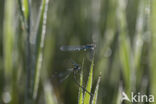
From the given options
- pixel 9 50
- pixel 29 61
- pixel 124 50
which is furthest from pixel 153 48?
pixel 9 50

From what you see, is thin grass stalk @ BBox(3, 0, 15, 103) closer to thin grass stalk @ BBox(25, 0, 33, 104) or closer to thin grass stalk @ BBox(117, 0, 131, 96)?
thin grass stalk @ BBox(25, 0, 33, 104)

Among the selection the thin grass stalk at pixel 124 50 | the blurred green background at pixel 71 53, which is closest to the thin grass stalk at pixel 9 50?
the blurred green background at pixel 71 53

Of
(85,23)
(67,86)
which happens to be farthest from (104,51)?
(85,23)

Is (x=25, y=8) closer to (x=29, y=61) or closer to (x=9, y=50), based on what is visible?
(x=29, y=61)

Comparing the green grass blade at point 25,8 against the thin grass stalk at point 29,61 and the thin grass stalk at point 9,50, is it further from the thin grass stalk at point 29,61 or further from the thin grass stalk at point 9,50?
the thin grass stalk at point 9,50

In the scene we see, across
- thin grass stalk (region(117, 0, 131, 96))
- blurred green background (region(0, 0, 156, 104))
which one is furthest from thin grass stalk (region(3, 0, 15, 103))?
thin grass stalk (region(117, 0, 131, 96))

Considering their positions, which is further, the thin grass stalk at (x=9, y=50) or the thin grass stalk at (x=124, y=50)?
the thin grass stalk at (x=9, y=50)

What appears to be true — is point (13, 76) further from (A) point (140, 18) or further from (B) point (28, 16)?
(A) point (140, 18)

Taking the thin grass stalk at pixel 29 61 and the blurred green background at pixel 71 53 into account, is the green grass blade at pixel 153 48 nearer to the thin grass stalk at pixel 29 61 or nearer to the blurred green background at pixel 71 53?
the blurred green background at pixel 71 53

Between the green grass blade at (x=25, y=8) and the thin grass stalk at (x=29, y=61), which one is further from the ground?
the green grass blade at (x=25, y=8)
